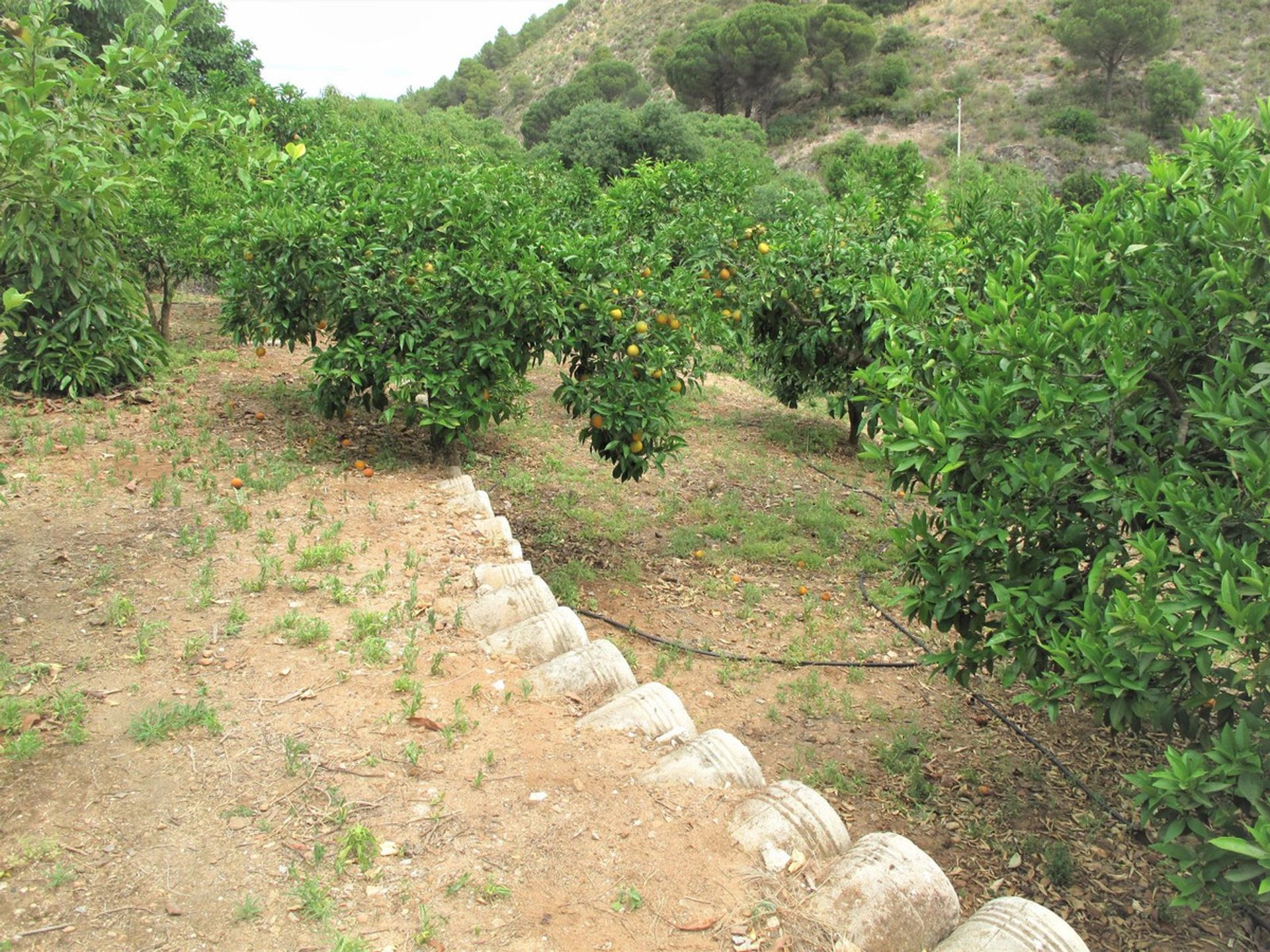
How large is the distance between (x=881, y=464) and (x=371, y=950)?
775cm

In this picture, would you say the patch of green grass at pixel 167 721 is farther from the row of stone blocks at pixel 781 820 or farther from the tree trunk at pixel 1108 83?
the tree trunk at pixel 1108 83

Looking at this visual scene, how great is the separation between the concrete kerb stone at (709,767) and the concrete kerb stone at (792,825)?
15cm

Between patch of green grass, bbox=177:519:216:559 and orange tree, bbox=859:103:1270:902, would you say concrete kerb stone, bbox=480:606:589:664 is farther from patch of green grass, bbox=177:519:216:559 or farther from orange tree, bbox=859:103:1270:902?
patch of green grass, bbox=177:519:216:559

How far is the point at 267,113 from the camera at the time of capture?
1310 cm

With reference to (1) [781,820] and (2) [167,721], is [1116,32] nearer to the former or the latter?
(1) [781,820]

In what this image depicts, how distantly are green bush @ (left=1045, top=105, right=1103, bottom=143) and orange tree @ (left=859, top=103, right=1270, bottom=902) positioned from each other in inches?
1347

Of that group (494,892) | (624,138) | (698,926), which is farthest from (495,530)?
(624,138)

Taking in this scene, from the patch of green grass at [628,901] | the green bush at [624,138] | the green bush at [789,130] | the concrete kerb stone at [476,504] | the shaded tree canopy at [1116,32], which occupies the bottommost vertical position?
the patch of green grass at [628,901]

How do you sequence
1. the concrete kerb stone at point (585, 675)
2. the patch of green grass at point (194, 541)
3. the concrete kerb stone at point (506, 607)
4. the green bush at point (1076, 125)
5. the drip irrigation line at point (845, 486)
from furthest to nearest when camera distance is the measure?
the green bush at point (1076, 125), the drip irrigation line at point (845, 486), the patch of green grass at point (194, 541), the concrete kerb stone at point (506, 607), the concrete kerb stone at point (585, 675)

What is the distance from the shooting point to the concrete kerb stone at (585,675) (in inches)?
145

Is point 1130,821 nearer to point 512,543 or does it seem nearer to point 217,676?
point 512,543

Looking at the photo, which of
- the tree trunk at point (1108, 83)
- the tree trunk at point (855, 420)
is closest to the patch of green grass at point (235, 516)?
the tree trunk at point (855, 420)

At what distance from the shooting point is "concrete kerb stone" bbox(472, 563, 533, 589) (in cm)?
450

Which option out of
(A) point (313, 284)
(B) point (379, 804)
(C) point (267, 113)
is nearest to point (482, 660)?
(B) point (379, 804)
